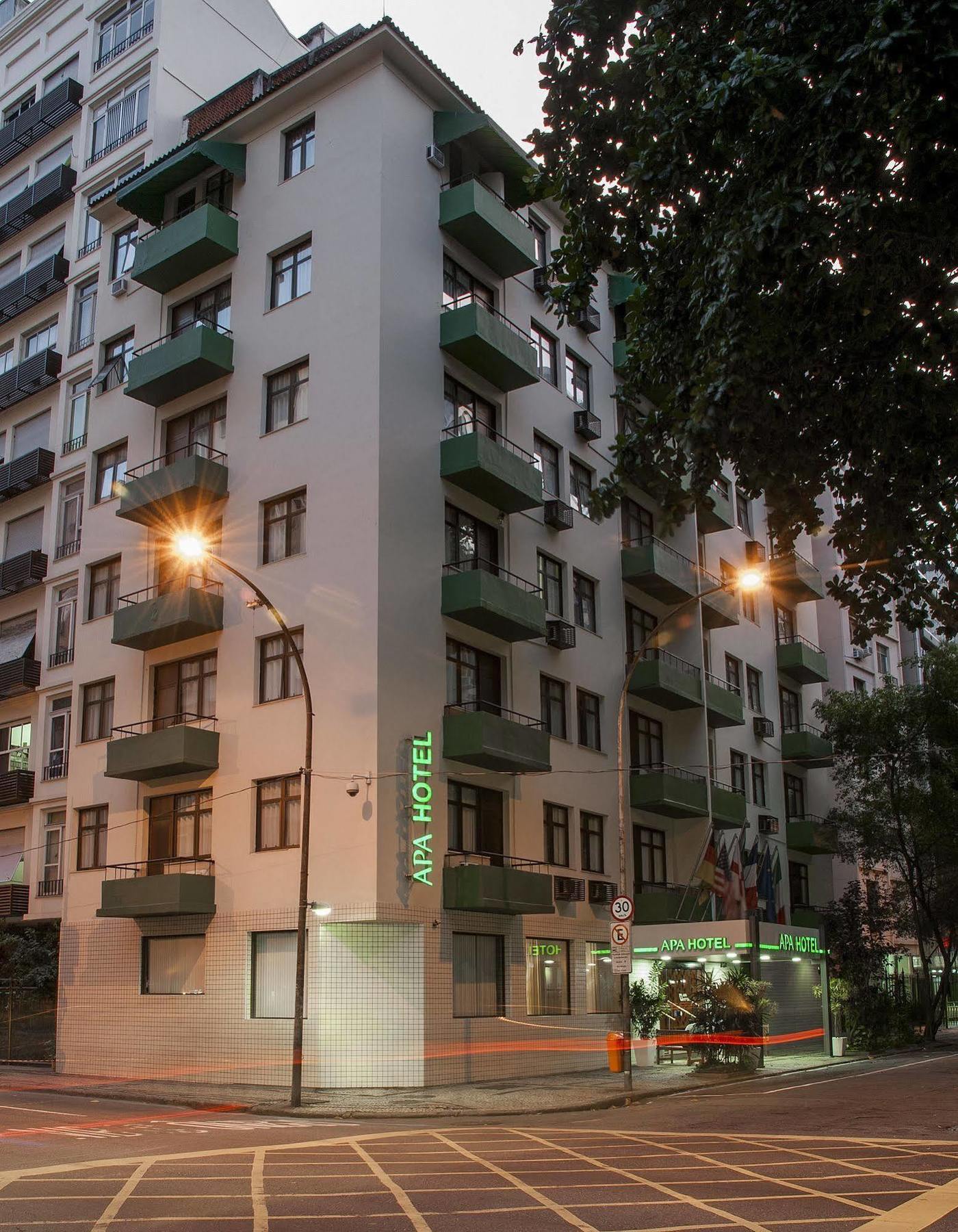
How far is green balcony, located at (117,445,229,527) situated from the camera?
3044cm

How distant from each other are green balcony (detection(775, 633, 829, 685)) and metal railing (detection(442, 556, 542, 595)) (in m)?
17.9

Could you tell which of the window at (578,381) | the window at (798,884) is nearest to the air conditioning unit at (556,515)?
the window at (578,381)

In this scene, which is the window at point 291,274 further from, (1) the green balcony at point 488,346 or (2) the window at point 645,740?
(2) the window at point 645,740

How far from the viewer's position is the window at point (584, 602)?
34.9m

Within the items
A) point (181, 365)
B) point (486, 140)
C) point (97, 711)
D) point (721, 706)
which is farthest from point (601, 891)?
point (486, 140)

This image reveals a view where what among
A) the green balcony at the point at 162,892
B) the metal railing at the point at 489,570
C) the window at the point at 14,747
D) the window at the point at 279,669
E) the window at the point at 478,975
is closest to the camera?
the window at the point at 478,975

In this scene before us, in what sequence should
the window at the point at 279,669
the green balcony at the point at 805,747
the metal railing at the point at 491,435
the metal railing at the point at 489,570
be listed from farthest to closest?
the green balcony at the point at 805,747 → the metal railing at the point at 491,435 → the metal railing at the point at 489,570 → the window at the point at 279,669

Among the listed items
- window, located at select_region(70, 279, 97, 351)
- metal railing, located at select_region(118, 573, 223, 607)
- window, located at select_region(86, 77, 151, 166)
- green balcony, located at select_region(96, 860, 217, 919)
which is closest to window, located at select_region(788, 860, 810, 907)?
green balcony, located at select_region(96, 860, 217, 919)

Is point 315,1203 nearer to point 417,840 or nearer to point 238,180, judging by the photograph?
A: point 417,840

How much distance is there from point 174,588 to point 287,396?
5.52m

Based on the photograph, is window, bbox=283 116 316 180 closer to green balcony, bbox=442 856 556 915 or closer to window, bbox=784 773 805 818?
green balcony, bbox=442 856 556 915

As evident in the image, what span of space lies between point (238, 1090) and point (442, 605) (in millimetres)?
11215

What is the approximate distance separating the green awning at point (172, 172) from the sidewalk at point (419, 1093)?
877 inches

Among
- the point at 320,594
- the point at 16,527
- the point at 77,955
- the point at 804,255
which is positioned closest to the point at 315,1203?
the point at 804,255
